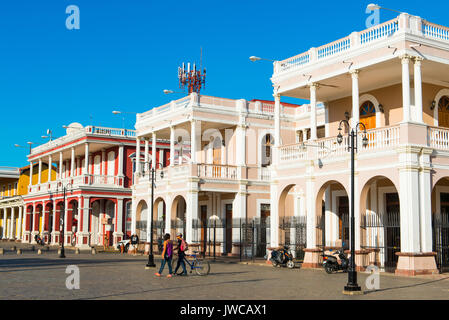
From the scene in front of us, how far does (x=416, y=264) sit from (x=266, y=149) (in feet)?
55.6

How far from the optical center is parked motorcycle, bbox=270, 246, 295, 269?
83.9 feet

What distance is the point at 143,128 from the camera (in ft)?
132

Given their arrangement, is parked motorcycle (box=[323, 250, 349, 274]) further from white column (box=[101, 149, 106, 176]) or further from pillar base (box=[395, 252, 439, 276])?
white column (box=[101, 149, 106, 176])

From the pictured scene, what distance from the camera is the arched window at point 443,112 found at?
2573cm

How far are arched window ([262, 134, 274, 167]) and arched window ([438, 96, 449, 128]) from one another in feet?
41.3

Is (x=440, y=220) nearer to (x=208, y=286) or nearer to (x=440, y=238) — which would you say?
(x=440, y=238)

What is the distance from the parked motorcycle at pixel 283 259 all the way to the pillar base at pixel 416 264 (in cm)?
540

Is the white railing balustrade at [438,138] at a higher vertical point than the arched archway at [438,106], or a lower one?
lower

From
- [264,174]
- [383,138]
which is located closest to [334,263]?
[383,138]

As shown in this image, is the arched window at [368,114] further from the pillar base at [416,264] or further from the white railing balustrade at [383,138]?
the pillar base at [416,264]

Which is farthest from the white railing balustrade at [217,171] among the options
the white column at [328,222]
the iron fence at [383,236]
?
the iron fence at [383,236]

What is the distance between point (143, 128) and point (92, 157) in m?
15.4

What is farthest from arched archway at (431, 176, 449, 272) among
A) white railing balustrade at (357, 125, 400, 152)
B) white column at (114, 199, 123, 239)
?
white column at (114, 199, 123, 239)
